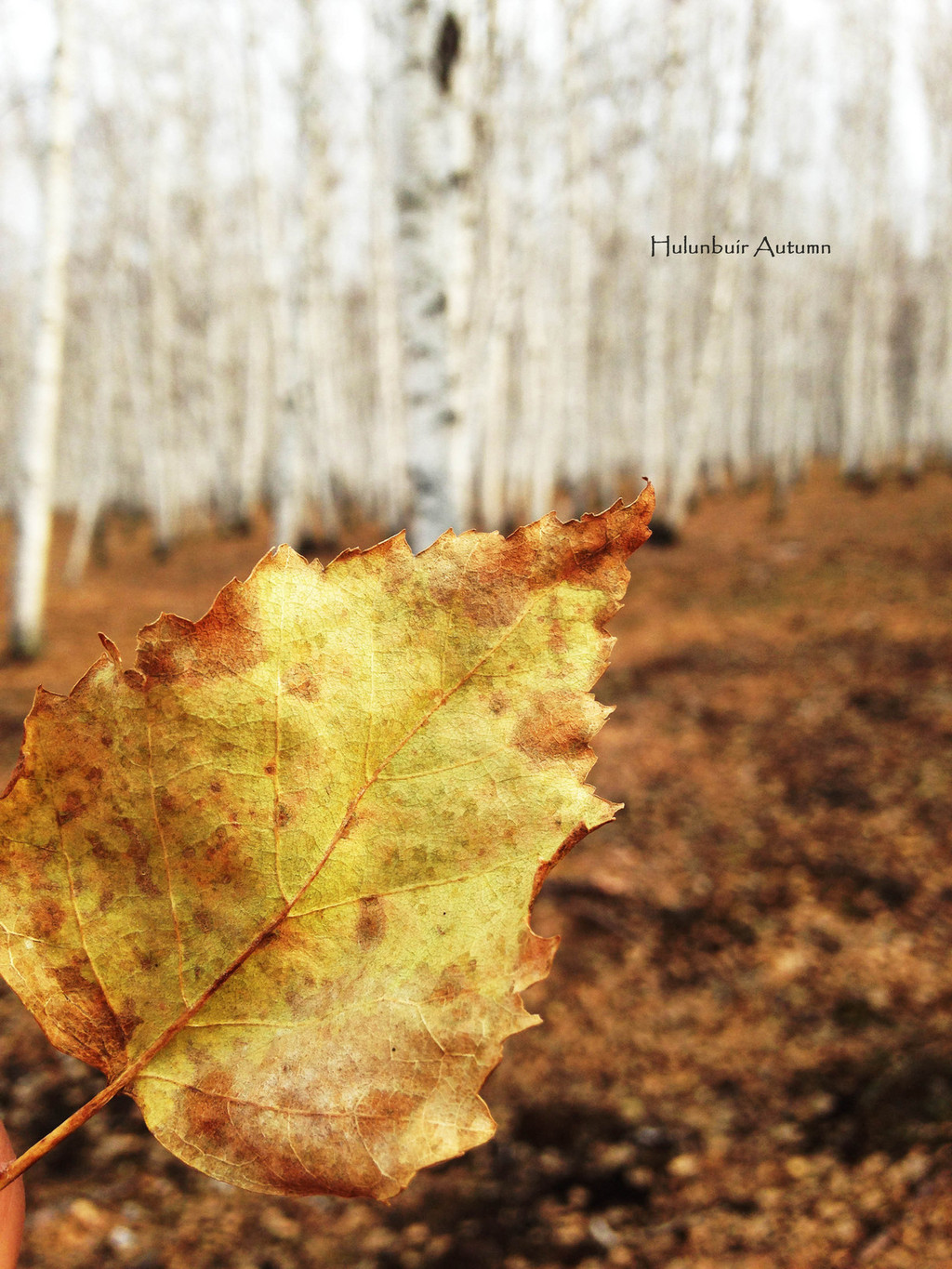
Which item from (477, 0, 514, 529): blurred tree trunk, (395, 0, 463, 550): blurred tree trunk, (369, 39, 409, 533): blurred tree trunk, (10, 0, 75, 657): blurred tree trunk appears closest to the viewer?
(395, 0, 463, 550): blurred tree trunk

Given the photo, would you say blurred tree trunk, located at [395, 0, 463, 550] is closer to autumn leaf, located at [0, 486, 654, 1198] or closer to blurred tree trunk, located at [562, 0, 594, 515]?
autumn leaf, located at [0, 486, 654, 1198]

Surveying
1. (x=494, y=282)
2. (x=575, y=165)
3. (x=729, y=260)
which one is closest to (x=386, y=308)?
Answer: (x=494, y=282)

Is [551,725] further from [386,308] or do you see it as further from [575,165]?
[386,308]

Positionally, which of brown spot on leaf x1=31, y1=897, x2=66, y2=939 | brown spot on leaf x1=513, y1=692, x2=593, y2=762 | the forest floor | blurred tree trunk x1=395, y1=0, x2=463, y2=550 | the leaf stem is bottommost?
the forest floor

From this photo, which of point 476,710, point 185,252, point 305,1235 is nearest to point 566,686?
point 476,710

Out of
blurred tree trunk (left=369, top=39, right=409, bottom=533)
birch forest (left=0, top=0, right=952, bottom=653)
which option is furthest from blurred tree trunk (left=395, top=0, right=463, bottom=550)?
blurred tree trunk (left=369, top=39, right=409, bottom=533)

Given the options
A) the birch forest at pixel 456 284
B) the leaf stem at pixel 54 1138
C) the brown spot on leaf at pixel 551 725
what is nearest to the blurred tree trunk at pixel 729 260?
the birch forest at pixel 456 284

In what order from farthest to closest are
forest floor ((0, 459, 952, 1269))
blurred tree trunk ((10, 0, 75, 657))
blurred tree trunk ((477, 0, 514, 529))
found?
1. blurred tree trunk ((477, 0, 514, 529))
2. blurred tree trunk ((10, 0, 75, 657))
3. forest floor ((0, 459, 952, 1269))

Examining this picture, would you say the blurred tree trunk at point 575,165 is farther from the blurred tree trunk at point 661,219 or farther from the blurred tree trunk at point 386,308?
the blurred tree trunk at point 386,308
